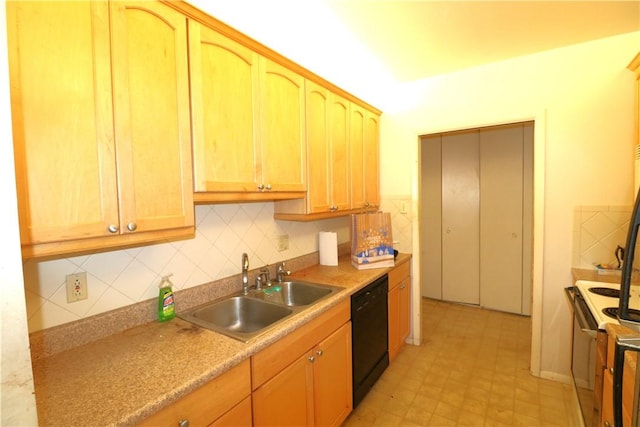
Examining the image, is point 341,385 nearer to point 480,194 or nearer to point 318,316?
point 318,316

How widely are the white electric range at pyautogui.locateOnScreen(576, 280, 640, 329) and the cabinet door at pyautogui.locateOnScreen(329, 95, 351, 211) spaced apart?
1.59 meters

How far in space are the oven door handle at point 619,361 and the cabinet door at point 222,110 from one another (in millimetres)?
1415

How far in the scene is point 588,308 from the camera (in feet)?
5.45

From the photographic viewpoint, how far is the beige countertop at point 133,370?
0.87 meters

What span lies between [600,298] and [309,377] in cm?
166

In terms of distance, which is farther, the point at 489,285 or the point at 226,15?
the point at 489,285

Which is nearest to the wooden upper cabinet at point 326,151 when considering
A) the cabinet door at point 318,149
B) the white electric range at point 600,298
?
the cabinet door at point 318,149

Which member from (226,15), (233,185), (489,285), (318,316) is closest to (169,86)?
(233,185)

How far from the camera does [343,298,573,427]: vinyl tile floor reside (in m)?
2.01

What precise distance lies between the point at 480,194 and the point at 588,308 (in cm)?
225

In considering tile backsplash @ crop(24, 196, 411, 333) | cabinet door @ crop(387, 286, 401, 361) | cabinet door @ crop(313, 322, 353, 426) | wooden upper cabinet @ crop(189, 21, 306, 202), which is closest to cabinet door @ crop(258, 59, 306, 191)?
wooden upper cabinet @ crop(189, 21, 306, 202)

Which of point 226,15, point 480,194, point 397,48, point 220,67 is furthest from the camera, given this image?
point 480,194

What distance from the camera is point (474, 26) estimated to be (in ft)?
6.69

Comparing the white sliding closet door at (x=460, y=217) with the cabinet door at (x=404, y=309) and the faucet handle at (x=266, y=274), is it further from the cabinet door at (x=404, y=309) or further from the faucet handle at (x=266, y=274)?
the faucet handle at (x=266, y=274)
